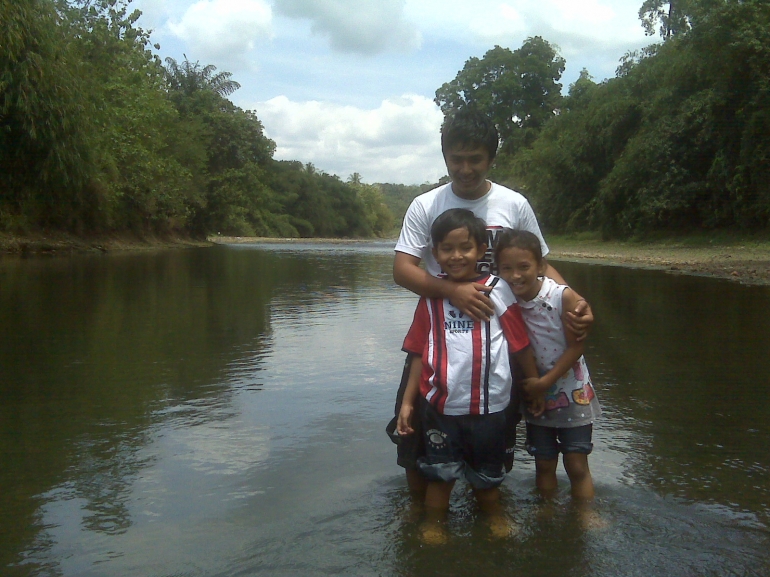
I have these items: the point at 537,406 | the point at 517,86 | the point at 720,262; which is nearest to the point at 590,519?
the point at 537,406

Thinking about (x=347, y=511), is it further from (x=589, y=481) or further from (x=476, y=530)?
(x=589, y=481)

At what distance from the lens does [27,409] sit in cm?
439

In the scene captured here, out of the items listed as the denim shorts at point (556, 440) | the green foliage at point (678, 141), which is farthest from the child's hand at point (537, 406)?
the green foliage at point (678, 141)

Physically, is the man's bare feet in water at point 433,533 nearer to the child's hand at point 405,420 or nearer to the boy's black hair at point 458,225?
the child's hand at point 405,420

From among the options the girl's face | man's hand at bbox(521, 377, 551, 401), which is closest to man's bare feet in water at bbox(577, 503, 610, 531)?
man's hand at bbox(521, 377, 551, 401)

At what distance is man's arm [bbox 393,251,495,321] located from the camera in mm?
2678

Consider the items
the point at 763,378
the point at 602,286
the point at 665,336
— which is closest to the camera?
the point at 763,378

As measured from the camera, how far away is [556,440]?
→ 9.89 ft

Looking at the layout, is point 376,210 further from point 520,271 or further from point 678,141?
point 520,271

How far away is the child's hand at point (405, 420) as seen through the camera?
279 centimetres

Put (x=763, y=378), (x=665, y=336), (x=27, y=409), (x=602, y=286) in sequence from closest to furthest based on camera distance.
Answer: (x=27, y=409)
(x=763, y=378)
(x=665, y=336)
(x=602, y=286)

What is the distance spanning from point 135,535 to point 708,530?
1.97m

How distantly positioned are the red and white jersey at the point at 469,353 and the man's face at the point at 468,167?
380mm

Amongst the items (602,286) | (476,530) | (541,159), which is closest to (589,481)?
(476,530)
